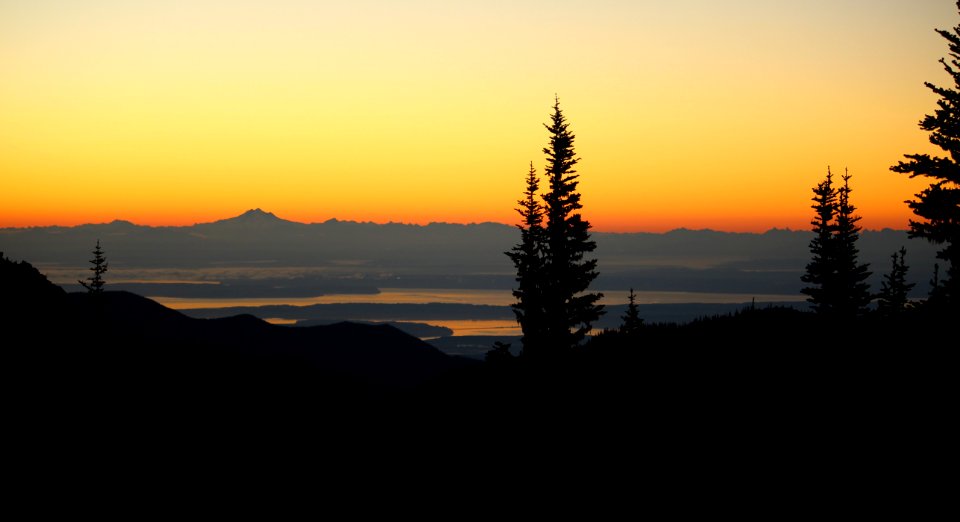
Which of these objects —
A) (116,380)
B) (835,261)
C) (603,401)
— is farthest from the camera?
(835,261)

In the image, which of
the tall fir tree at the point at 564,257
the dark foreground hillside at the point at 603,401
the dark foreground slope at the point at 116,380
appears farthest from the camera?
the tall fir tree at the point at 564,257

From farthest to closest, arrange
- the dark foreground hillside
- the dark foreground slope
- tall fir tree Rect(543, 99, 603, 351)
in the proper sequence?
tall fir tree Rect(543, 99, 603, 351), the dark foreground slope, the dark foreground hillside

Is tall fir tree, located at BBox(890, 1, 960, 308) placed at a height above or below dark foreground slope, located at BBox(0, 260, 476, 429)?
above

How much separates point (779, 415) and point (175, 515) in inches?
559

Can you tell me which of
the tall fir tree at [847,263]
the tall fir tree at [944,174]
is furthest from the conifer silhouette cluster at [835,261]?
the tall fir tree at [944,174]

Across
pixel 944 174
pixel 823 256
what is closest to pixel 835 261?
Answer: pixel 823 256

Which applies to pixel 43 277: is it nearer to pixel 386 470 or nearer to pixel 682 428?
pixel 386 470

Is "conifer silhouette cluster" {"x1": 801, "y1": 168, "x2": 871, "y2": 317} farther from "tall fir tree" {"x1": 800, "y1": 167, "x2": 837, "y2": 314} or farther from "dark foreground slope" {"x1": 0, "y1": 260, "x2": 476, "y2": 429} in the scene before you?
"dark foreground slope" {"x1": 0, "y1": 260, "x2": 476, "y2": 429}

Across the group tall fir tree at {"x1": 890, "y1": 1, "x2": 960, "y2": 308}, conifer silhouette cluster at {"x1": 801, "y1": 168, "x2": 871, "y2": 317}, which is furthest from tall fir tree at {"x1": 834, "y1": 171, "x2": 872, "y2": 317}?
tall fir tree at {"x1": 890, "y1": 1, "x2": 960, "y2": 308}

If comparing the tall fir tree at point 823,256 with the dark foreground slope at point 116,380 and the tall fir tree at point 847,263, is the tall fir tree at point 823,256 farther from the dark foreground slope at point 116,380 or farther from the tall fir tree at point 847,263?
the dark foreground slope at point 116,380

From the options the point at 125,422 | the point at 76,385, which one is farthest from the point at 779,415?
the point at 76,385

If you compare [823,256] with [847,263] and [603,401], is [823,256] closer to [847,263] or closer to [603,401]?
[847,263]

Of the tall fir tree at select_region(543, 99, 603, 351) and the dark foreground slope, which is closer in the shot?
the dark foreground slope

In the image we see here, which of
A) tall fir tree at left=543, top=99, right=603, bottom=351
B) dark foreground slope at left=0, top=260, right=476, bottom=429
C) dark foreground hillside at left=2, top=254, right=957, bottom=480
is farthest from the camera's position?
tall fir tree at left=543, top=99, right=603, bottom=351
